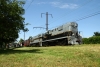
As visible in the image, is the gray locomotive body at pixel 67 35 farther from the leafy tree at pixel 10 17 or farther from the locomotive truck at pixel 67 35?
the leafy tree at pixel 10 17

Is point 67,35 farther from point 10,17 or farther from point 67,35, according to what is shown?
point 10,17

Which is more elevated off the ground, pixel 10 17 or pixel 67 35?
pixel 10 17

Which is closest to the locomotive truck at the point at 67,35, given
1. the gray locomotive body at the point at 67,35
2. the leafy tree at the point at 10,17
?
the gray locomotive body at the point at 67,35

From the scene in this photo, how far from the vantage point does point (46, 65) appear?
11531mm

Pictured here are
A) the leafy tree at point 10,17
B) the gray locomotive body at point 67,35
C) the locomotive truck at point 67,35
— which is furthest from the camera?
the gray locomotive body at point 67,35

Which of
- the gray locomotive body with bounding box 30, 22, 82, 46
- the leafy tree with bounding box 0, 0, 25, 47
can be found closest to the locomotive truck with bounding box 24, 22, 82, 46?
the gray locomotive body with bounding box 30, 22, 82, 46

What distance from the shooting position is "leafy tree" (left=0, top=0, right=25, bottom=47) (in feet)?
82.0

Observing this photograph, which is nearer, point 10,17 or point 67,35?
point 10,17

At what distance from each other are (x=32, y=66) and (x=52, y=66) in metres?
1.23

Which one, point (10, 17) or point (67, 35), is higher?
point (10, 17)

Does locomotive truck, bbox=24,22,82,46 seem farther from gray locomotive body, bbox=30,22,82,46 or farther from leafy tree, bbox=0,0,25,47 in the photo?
leafy tree, bbox=0,0,25,47

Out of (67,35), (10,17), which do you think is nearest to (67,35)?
(67,35)

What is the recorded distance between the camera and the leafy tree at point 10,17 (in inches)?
984

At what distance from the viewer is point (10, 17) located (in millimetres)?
25984
